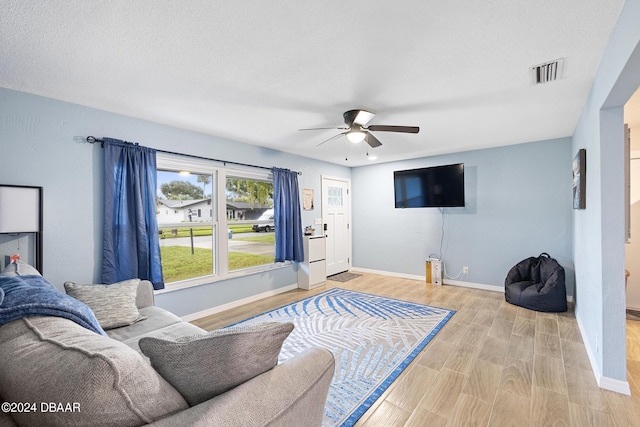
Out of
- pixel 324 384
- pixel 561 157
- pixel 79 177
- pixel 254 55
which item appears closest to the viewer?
pixel 324 384

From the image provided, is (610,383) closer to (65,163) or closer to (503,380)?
(503,380)

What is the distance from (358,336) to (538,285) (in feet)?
8.86

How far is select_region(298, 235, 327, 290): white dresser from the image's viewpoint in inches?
190

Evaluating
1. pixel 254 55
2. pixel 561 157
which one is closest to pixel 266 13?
pixel 254 55

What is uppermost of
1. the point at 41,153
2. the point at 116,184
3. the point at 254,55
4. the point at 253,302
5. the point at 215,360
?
the point at 254,55

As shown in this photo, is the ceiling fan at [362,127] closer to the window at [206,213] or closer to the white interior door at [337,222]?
the window at [206,213]

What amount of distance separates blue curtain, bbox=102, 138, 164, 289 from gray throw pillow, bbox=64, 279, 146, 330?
574 mm

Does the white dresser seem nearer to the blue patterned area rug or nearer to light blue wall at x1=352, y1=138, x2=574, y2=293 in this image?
the blue patterned area rug

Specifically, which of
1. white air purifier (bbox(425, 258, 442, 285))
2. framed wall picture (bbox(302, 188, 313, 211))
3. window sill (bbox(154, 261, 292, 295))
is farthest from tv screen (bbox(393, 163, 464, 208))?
window sill (bbox(154, 261, 292, 295))

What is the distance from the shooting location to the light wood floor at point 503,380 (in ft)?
5.81

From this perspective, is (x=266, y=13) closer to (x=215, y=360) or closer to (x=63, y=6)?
(x=63, y=6)

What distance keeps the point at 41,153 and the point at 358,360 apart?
3.33m

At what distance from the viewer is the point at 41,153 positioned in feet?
8.13

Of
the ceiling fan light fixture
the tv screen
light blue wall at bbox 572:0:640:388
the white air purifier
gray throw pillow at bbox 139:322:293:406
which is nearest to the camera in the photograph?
gray throw pillow at bbox 139:322:293:406
